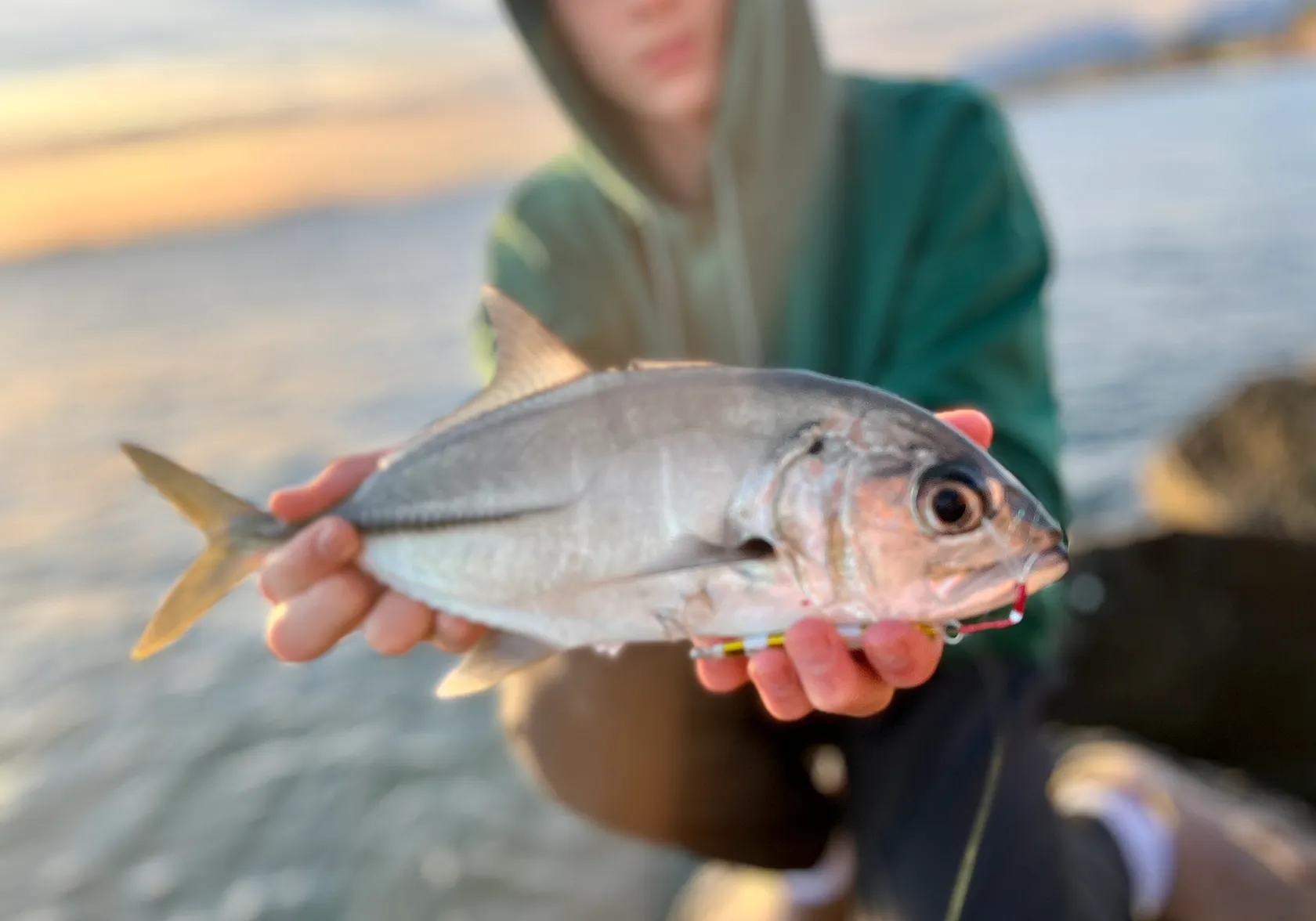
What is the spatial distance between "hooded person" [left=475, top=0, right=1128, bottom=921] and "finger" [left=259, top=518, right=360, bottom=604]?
0.83 metres

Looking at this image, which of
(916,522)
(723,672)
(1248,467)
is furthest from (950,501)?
(1248,467)

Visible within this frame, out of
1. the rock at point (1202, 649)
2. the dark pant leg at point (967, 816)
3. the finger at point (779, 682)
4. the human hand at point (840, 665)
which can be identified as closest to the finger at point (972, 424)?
the human hand at point (840, 665)

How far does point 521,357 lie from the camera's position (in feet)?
5.95

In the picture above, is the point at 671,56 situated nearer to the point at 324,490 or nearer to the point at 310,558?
the point at 324,490

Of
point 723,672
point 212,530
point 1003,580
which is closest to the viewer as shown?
point 1003,580

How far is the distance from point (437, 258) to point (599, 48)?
19.2 m

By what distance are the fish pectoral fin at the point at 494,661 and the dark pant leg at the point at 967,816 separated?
1281 millimetres

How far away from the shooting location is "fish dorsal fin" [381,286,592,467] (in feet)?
5.79

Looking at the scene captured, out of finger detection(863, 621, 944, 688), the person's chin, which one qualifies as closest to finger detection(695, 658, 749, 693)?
finger detection(863, 621, 944, 688)

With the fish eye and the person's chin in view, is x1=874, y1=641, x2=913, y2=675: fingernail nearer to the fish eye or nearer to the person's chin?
the fish eye

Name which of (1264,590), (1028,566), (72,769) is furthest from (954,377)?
(72,769)

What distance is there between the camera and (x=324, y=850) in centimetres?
415

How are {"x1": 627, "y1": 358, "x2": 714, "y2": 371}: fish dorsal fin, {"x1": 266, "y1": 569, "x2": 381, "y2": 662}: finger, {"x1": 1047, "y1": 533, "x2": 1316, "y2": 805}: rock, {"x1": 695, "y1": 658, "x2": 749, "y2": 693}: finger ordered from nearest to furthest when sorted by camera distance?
1. {"x1": 627, "y1": 358, "x2": 714, "y2": 371}: fish dorsal fin
2. {"x1": 695, "y1": 658, "x2": 749, "y2": 693}: finger
3. {"x1": 266, "y1": 569, "x2": 381, "y2": 662}: finger
4. {"x1": 1047, "y1": 533, "x2": 1316, "y2": 805}: rock

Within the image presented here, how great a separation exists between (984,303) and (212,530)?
2.02 meters
